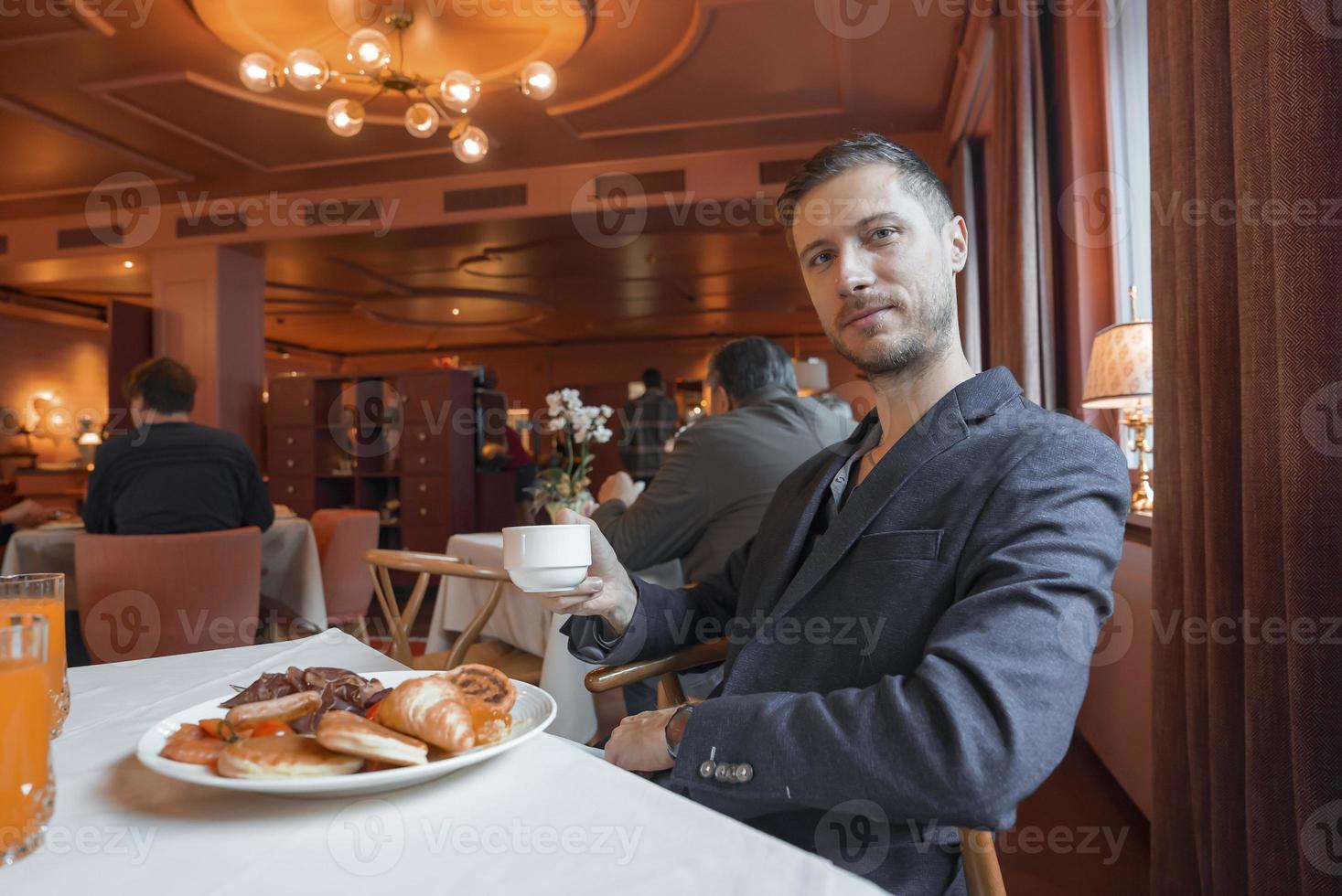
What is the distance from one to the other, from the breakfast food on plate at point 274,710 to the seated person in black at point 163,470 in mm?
3119

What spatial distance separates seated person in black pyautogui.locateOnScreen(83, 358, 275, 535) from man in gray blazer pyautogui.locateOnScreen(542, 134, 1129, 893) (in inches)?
108

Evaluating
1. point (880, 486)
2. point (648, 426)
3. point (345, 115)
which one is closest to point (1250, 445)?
point (880, 486)

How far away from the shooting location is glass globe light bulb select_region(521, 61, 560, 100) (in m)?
4.00

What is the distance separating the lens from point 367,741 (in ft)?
1.97

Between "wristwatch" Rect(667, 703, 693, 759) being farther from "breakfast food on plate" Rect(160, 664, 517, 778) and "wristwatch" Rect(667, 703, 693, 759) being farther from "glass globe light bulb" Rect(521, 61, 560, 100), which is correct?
"glass globe light bulb" Rect(521, 61, 560, 100)

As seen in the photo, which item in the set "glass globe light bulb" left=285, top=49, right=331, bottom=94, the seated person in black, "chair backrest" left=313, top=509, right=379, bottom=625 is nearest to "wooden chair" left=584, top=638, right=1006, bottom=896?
the seated person in black

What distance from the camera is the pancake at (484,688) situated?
705mm

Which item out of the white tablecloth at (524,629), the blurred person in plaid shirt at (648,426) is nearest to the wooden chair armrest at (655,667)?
the white tablecloth at (524,629)

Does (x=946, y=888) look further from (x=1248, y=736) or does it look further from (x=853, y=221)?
(x=853, y=221)

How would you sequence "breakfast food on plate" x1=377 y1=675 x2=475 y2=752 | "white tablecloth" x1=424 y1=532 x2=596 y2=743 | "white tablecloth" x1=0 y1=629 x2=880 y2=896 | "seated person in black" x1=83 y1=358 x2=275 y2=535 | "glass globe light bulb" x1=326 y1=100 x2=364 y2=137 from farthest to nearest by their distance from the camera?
"glass globe light bulb" x1=326 y1=100 x2=364 y2=137, "seated person in black" x1=83 y1=358 x2=275 y2=535, "white tablecloth" x1=424 y1=532 x2=596 y2=743, "breakfast food on plate" x1=377 y1=675 x2=475 y2=752, "white tablecloth" x1=0 y1=629 x2=880 y2=896

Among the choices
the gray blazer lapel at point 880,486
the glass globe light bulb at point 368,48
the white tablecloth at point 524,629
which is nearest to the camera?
the gray blazer lapel at point 880,486

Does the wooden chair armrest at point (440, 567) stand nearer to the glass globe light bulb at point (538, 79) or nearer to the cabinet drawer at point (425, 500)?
the glass globe light bulb at point (538, 79)

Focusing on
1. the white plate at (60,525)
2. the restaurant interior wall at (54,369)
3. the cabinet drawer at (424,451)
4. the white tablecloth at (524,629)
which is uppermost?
the restaurant interior wall at (54,369)

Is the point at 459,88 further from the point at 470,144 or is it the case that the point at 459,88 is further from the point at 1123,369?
the point at 1123,369
